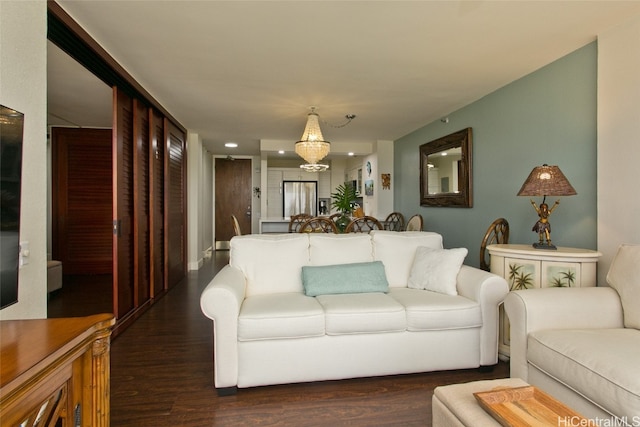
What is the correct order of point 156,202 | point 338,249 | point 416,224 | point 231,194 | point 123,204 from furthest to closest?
point 231,194 → point 416,224 → point 156,202 → point 123,204 → point 338,249

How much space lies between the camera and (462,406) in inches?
45.6

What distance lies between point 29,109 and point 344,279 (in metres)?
2.08

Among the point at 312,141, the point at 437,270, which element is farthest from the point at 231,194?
the point at 437,270

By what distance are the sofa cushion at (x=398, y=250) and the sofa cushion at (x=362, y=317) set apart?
602mm

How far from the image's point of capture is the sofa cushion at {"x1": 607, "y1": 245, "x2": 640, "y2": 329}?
175 cm

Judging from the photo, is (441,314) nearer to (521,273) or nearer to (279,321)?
(521,273)

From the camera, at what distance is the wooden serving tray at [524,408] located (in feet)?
3.37

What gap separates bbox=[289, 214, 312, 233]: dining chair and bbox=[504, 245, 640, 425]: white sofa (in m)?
3.08

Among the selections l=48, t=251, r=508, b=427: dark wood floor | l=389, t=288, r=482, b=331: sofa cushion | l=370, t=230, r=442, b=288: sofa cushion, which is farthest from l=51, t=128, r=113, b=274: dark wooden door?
l=389, t=288, r=482, b=331: sofa cushion

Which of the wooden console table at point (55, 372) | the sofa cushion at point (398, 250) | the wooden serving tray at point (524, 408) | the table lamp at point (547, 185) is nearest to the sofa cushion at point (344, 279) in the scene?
the sofa cushion at point (398, 250)

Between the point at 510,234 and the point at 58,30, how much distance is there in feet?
13.5

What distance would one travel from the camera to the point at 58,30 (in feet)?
7.11

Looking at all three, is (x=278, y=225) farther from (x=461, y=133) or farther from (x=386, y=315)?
(x=386, y=315)

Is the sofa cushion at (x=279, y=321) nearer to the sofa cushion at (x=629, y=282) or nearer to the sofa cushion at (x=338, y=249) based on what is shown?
the sofa cushion at (x=338, y=249)
